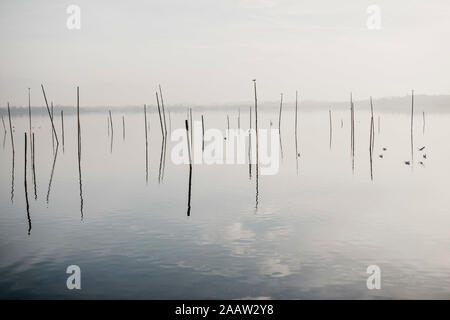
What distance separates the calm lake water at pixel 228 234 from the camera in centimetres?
1045

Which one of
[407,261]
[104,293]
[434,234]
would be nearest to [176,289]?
[104,293]

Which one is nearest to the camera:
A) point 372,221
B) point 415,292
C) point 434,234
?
point 415,292

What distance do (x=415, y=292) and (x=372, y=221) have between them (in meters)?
6.59

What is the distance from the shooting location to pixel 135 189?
22891 millimetres

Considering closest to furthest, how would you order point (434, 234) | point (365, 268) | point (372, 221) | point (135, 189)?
1. point (365, 268)
2. point (434, 234)
3. point (372, 221)
4. point (135, 189)

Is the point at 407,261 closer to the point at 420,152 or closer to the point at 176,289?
the point at 176,289

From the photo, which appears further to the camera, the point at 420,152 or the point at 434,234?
the point at 420,152

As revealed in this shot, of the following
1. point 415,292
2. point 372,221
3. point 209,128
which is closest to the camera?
point 415,292

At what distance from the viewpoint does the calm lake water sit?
10.4m

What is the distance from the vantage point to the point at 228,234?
14.8 metres

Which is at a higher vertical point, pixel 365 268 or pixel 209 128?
pixel 209 128
